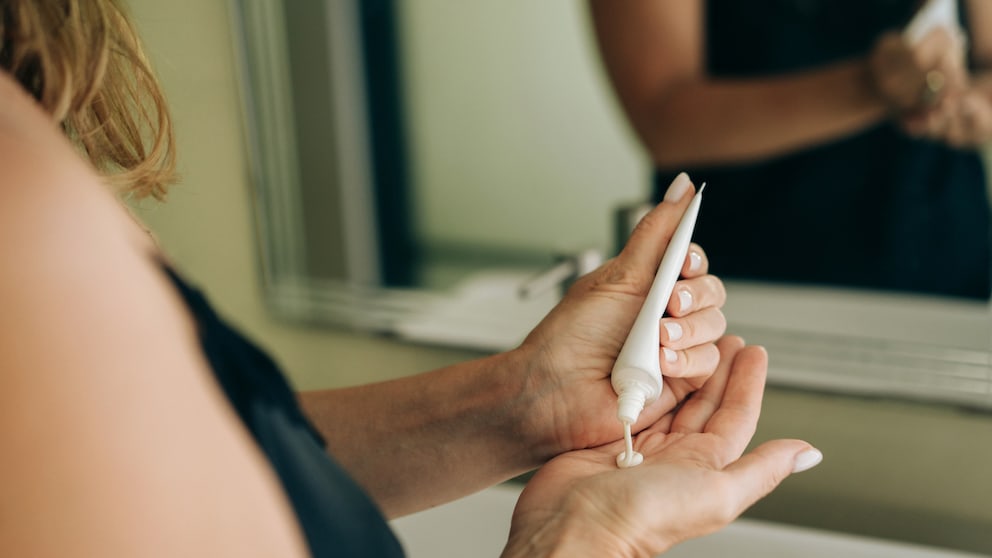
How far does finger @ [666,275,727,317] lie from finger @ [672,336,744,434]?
5cm

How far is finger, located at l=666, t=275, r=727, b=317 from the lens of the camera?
0.63 meters

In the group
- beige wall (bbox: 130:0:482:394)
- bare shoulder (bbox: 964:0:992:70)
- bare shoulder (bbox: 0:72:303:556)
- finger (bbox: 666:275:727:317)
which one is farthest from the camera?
beige wall (bbox: 130:0:482:394)

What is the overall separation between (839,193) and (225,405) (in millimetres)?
799

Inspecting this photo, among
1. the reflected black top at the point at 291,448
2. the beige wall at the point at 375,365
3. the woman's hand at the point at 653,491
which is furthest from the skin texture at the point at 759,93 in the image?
the reflected black top at the point at 291,448

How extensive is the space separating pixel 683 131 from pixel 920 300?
34 cm

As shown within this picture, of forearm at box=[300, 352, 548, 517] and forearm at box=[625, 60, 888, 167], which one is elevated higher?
forearm at box=[625, 60, 888, 167]

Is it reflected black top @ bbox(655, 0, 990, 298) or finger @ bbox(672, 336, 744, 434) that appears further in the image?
reflected black top @ bbox(655, 0, 990, 298)

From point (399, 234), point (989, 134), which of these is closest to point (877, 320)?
point (989, 134)

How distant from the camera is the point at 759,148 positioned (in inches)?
39.2

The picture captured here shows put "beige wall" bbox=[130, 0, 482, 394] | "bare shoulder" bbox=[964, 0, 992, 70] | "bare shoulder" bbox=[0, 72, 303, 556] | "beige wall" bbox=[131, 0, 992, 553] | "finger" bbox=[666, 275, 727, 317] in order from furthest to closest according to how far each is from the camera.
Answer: "beige wall" bbox=[130, 0, 482, 394] < "beige wall" bbox=[131, 0, 992, 553] < "bare shoulder" bbox=[964, 0, 992, 70] < "finger" bbox=[666, 275, 727, 317] < "bare shoulder" bbox=[0, 72, 303, 556]

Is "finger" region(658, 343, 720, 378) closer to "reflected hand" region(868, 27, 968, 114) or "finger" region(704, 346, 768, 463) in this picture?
"finger" region(704, 346, 768, 463)

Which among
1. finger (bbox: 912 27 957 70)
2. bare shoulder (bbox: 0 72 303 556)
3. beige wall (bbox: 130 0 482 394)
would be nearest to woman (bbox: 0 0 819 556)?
bare shoulder (bbox: 0 72 303 556)

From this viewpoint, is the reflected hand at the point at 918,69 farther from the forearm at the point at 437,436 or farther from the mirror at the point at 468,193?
the forearm at the point at 437,436

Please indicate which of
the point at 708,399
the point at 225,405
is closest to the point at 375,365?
the point at 708,399
